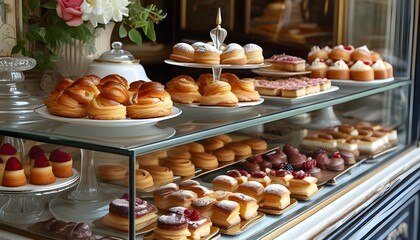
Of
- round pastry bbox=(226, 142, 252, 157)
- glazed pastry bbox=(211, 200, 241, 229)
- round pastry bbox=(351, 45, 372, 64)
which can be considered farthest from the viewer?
round pastry bbox=(351, 45, 372, 64)

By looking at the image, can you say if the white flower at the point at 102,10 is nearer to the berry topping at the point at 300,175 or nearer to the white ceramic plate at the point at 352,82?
the berry topping at the point at 300,175

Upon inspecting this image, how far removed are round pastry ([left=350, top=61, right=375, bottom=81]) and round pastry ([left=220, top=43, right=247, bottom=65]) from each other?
2.01 feet

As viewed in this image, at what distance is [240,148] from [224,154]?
0.08 m

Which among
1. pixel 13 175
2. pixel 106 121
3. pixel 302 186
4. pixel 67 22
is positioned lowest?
pixel 302 186

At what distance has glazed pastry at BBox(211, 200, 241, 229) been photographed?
3.84 feet

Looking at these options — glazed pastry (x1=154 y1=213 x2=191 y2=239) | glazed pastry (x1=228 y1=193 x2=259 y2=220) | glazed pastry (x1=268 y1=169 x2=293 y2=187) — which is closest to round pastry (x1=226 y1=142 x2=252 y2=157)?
glazed pastry (x1=268 y1=169 x2=293 y2=187)

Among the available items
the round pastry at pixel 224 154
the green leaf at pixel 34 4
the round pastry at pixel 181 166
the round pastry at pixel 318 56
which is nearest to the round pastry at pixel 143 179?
the round pastry at pixel 181 166

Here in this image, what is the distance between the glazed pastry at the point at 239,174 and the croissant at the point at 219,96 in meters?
0.22

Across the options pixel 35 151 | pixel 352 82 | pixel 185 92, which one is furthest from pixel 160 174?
pixel 352 82

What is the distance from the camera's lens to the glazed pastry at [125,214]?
3.17 ft

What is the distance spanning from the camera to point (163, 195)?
1198mm

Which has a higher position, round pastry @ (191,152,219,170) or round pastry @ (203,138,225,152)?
round pastry @ (203,138,225,152)

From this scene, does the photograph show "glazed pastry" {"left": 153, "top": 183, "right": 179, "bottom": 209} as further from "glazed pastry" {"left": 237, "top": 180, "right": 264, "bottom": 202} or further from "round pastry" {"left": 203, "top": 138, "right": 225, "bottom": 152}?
"round pastry" {"left": 203, "top": 138, "right": 225, "bottom": 152}

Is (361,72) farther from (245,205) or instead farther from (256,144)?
(245,205)
